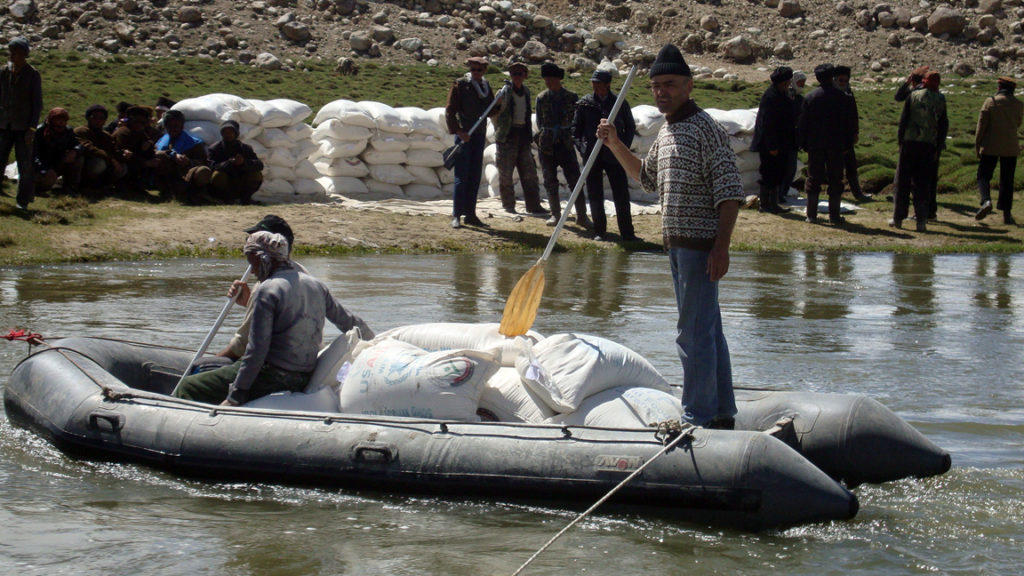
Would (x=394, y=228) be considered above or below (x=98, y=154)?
below

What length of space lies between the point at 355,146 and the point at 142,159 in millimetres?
2671

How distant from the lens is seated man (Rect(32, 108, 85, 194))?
41.3ft

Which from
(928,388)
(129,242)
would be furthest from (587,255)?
(928,388)

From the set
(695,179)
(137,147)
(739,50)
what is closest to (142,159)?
(137,147)

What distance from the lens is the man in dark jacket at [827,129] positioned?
1407cm

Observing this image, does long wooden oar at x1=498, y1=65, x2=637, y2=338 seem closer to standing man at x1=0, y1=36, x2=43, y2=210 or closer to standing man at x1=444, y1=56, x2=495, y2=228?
standing man at x1=444, y1=56, x2=495, y2=228

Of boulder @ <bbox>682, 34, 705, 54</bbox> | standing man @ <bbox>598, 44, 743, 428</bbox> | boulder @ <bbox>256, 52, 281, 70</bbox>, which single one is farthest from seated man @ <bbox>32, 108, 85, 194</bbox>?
boulder @ <bbox>682, 34, 705, 54</bbox>

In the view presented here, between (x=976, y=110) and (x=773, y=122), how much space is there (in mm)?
10440

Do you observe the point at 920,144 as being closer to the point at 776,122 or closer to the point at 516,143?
the point at 776,122

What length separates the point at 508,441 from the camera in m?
5.07

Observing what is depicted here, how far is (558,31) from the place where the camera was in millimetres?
39344

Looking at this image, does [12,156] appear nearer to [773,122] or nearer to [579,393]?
[773,122]

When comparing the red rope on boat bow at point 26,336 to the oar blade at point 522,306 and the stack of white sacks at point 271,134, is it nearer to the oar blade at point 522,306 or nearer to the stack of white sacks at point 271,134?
the oar blade at point 522,306

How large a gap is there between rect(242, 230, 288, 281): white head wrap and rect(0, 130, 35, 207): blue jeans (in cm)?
712
